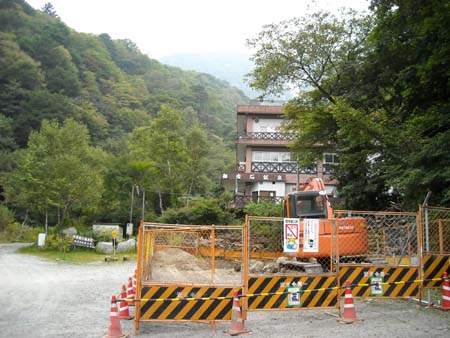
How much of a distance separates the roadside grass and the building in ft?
42.9

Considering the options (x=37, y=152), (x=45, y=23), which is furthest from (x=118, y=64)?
(x=37, y=152)

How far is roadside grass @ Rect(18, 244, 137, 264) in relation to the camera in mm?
24922

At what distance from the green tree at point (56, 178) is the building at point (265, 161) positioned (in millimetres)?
12081

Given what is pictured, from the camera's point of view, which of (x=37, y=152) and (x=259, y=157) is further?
(x=259, y=157)

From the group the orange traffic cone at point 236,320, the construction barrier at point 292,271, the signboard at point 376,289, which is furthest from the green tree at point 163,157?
the orange traffic cone at point 236,320

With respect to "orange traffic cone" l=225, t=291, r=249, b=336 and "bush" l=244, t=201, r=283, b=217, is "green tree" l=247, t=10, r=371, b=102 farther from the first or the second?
"orange traffic cone" l=225, t=291, r=249, b=336

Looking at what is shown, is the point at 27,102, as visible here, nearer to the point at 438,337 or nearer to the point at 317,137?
the point at 317,137

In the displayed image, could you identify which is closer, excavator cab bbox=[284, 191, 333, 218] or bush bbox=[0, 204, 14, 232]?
excavator cab bbox=[284, 191, 333, 218]

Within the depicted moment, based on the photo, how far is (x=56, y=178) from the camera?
3316cm

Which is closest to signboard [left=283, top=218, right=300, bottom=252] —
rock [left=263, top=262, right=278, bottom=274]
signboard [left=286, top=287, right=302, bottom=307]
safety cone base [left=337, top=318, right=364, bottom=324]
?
signboard [left=286, top=287, right=302, bottom=307]

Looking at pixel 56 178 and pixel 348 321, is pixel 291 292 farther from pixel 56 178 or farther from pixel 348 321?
pixel 56 178

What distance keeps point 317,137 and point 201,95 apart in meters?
64.4

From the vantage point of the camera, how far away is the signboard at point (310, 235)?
803 cm

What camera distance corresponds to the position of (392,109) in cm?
1705
